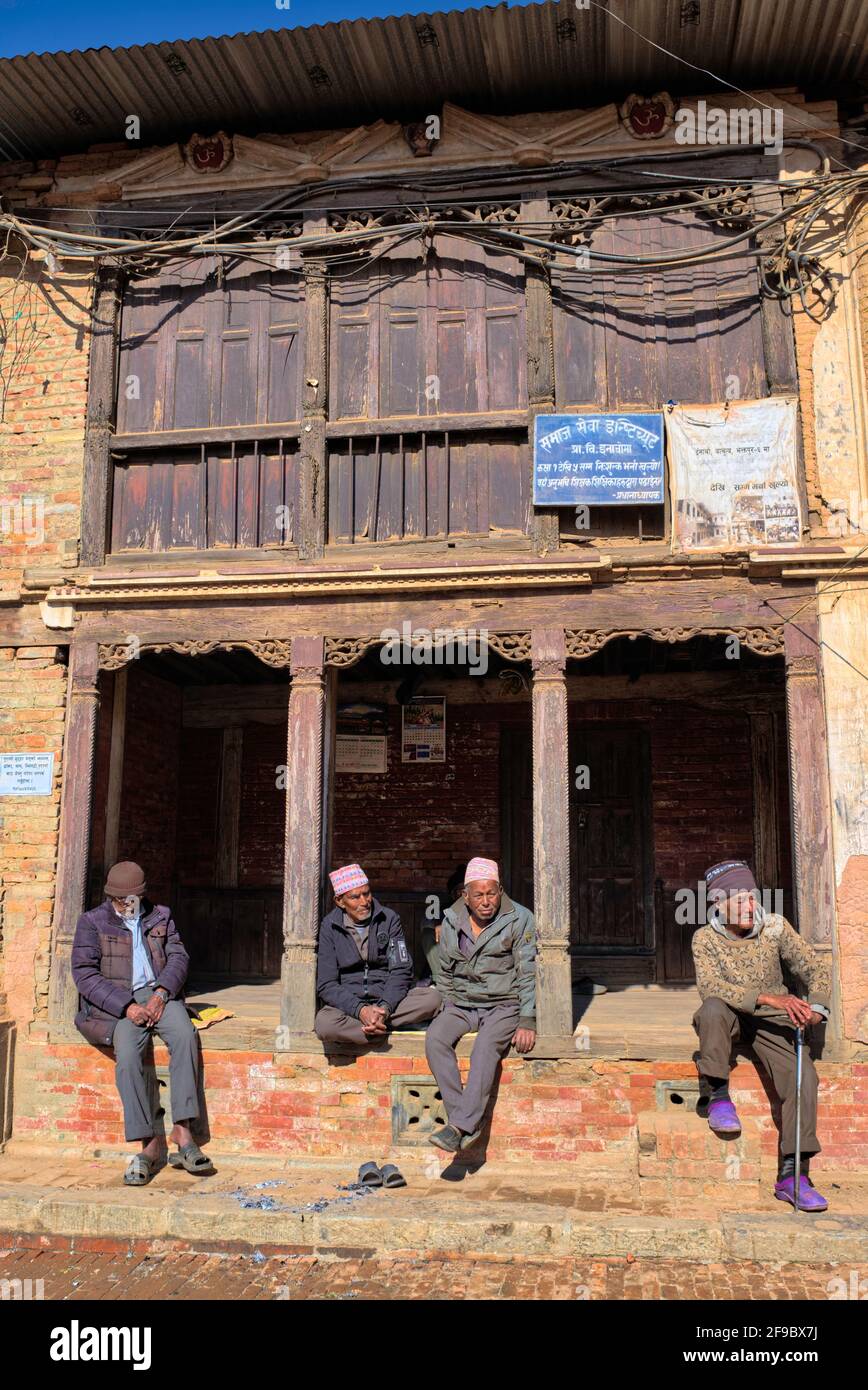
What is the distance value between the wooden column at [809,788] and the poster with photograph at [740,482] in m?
0.81

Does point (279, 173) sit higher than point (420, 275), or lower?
higher

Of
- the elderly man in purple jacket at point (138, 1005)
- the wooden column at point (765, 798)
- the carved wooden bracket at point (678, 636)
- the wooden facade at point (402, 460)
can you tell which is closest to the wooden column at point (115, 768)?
the wooden facade at point (402, 460)

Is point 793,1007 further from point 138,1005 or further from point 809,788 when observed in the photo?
point 138,1005

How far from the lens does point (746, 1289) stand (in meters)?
5.38

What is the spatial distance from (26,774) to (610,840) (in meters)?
6.14

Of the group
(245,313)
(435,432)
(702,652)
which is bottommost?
(702,652)

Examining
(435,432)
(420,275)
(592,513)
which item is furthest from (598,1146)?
(420,275)

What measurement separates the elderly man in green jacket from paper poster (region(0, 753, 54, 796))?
137 inches

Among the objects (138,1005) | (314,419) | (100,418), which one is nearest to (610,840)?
A: (314,419)

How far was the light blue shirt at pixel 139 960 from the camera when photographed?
25.0 feet

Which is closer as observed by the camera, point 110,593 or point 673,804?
point 110,593

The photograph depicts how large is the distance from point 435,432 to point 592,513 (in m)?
1.46

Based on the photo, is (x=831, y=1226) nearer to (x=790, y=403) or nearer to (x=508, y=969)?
(x=508, y=969)

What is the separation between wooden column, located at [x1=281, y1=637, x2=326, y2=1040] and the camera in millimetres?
7875
